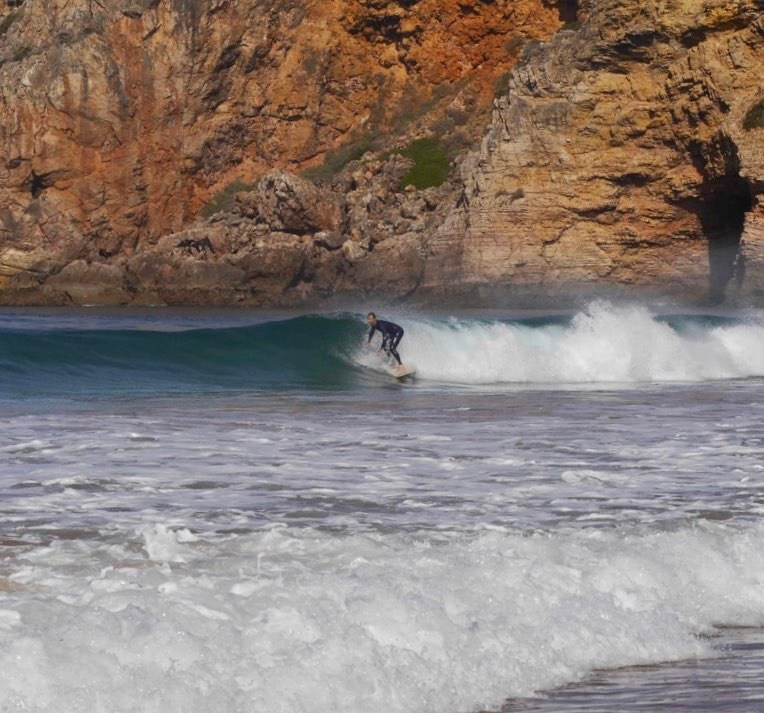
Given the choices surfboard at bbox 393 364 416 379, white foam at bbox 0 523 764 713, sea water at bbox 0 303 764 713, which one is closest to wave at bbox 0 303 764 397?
surfboard at bbox 393 364 416 379

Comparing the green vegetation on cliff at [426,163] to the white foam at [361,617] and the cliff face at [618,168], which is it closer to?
the cliff face at [618,168]

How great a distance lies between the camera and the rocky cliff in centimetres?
4856

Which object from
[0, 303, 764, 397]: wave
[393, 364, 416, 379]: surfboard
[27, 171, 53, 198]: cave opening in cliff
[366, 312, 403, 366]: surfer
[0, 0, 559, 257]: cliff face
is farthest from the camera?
[27, 171, 53, 198]: cave opening in cliff

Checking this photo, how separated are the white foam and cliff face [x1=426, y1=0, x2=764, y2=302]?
41723 millimetres

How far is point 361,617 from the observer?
17.7ft

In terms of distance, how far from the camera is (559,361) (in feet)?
74.4

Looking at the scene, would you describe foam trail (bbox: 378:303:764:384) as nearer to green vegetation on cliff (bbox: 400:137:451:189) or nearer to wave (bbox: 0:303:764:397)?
wave (bbox: 0:303:764:397)

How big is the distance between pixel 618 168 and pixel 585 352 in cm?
2759

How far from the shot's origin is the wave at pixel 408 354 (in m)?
21.0

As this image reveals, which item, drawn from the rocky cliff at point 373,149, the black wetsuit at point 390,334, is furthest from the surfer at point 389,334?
the rocky cliff at point 373,149

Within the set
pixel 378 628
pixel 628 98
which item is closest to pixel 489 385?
pixel 378 628

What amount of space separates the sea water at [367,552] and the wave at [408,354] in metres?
6.03

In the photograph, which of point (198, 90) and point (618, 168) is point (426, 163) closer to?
point (198, 90)

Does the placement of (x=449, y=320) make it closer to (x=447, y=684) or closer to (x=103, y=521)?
(x=103, y=521)
